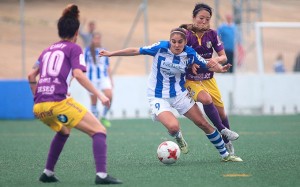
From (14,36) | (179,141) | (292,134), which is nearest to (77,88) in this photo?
(14,36)

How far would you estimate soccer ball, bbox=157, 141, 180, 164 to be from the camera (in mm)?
10352

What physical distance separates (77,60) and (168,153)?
253 centimetres

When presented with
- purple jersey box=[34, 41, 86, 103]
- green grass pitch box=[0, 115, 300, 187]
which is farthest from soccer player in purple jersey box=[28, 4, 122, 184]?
green grass pitch box=[0, 115, 300, 187]

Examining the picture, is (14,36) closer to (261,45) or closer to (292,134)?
(261,45)

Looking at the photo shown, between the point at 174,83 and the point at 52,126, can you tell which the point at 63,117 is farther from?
the point at 174,83

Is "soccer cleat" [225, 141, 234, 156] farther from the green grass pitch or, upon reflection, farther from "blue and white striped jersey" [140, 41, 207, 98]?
"blue and white striped jersey" [140, 41, 207, 98]

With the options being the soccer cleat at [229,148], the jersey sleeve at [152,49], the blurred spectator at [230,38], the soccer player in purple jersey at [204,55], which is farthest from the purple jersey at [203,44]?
the blurred spectator at [230,38]

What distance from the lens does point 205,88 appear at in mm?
11211

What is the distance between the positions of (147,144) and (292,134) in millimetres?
3350

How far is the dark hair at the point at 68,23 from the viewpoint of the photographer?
8492mm

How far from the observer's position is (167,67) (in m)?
10.6

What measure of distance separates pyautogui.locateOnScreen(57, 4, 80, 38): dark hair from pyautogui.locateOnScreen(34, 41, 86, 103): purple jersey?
0.13 m

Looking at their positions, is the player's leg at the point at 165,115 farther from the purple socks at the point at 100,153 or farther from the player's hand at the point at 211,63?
the purple socks at the point at 100,153

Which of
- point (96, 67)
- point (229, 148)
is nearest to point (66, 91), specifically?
point (229, 148)
